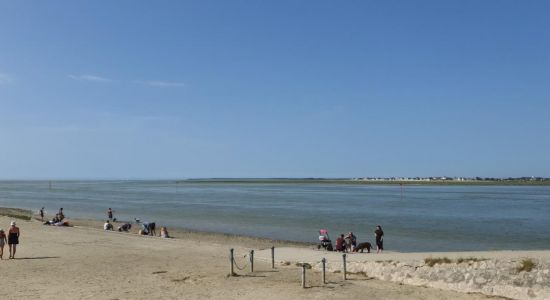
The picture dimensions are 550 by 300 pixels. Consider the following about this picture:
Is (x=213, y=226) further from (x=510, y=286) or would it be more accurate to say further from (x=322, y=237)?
(x=510, y=286)

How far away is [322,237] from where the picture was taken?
2438 centimetres

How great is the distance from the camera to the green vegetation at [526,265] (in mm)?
12969

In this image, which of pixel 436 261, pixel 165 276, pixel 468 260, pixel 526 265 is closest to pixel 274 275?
pixel 165 276

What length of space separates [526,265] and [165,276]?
11.1 metres

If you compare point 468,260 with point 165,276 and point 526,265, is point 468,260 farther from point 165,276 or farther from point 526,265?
point 165,276

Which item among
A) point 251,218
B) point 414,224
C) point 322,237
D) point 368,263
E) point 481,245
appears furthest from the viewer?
point 251,218

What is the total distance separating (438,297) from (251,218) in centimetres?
3031

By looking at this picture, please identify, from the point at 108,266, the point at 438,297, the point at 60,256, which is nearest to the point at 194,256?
the point at 108,266

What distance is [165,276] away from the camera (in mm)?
16547

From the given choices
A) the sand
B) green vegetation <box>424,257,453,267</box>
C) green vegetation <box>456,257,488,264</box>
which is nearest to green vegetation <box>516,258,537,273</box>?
green vegetation <box>456,257,488,264</box>

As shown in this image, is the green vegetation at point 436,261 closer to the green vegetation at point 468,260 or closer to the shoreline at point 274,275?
the shoreline at point 274,275

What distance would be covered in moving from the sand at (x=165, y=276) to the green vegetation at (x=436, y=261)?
83cm

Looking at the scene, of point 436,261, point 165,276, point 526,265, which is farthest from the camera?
point 165,276

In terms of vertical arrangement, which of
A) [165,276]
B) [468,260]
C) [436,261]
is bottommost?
[165,276]
